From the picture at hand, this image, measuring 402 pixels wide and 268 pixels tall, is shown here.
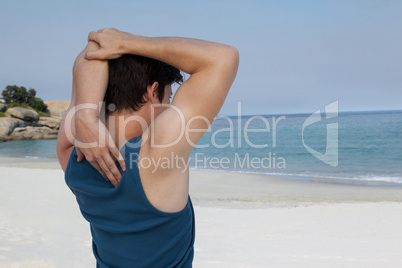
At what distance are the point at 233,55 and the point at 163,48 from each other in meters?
0.22

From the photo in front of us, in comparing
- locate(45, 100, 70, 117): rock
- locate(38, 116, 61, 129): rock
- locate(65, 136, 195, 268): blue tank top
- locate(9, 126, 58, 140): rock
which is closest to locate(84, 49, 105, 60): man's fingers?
locate(65, 136, 195, 268): blue tank top

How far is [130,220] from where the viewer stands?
1.17m

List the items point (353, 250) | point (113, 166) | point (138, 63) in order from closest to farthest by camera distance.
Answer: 1. point (113, 166)
2. point (138, 63)
3. point (353, 250)

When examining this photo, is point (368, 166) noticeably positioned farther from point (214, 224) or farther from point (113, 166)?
point (113, 166)

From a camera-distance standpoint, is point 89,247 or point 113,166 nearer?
point 113,166

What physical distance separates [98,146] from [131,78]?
254 mm

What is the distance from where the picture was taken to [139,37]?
119 centimetres

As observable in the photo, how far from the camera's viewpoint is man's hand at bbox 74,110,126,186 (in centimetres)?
110

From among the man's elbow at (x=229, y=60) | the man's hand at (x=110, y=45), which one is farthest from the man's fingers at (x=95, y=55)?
the man's elbow at (x=229, y=60)

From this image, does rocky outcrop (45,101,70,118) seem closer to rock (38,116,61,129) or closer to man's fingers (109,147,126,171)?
rock (38,116,61,129)

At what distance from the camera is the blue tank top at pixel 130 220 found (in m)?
1.12

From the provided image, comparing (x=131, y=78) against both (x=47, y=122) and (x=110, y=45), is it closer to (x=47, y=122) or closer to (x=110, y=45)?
(x=110, y=45)

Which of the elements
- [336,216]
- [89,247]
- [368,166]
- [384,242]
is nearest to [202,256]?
[89,247]

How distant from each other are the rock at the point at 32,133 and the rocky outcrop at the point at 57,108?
10489mm
